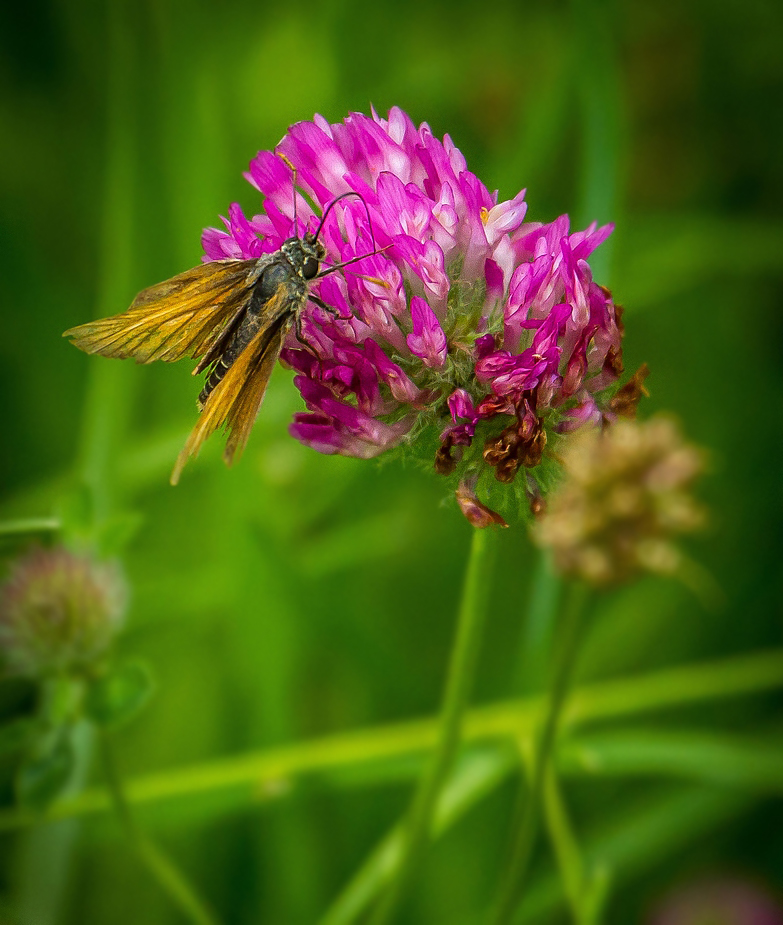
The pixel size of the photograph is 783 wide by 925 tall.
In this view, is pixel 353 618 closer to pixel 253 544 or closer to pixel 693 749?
pixel 253 544

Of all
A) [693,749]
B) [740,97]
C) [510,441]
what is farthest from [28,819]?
[740,97]

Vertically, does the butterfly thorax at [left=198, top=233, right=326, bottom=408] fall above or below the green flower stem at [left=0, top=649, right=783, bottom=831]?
above

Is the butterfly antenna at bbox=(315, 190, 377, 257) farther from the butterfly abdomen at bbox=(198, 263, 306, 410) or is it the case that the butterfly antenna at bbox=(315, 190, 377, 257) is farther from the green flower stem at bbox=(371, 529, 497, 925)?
the green flower stem at bbox=(371, 529, 497, 925)

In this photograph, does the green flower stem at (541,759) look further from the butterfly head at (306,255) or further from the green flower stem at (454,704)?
the butterfly head at (306,255)

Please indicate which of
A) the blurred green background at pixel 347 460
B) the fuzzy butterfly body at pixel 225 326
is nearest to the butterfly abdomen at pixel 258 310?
the fuzzy butterfly body at pixel 225 326

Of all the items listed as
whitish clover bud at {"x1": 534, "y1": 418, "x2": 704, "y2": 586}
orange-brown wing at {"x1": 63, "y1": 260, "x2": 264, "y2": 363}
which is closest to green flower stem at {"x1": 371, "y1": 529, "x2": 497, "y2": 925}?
whitish clover bud at {"x1": 534, "y1": 418, "x2": 704, "y2": 586}
